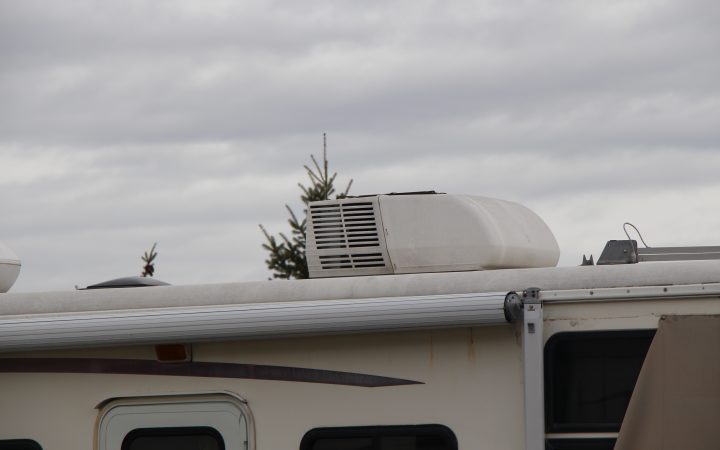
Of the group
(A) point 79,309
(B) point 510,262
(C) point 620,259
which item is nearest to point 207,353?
(A) point 79,309

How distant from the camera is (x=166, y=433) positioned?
5.61 meters

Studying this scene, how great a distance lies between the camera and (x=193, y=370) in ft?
18.4

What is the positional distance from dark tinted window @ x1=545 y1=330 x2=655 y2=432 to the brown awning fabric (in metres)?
0.11

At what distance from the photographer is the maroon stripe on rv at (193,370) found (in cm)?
539

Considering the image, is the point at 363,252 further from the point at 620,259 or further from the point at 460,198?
the point at 620,259

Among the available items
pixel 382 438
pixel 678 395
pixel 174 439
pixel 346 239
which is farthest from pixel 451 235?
pixel 174 439

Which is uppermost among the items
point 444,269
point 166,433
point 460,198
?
point 460,198

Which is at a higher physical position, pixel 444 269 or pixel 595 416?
pixel 444 269

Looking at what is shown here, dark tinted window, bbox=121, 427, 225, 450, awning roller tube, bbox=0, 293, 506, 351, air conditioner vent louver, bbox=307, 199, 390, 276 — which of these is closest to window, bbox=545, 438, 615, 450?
awning roller tube, bbox=0, 293, 506, 351

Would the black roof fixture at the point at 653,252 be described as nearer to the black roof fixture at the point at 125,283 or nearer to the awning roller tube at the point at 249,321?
the awning roller tube at the point at 249,321

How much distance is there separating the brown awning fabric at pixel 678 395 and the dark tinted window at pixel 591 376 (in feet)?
0.35

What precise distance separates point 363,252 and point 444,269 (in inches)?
17.9

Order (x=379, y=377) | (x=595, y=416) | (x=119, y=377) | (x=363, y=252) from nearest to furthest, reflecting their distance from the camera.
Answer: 1. (x=595, y=416)
2. (x=379, y=377)
3. (x=119, y=377)
4. (x=363, y=252)

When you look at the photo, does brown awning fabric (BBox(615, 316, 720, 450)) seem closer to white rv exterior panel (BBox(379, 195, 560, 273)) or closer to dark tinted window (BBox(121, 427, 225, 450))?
white rv exterior panel (BBox(379, 195, 560, 273))
